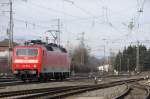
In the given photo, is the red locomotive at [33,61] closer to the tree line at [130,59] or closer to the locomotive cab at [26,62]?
the locomotive cab at [26,62]

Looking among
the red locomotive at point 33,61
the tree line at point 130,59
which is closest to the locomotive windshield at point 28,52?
the red locomotive at point 33,61

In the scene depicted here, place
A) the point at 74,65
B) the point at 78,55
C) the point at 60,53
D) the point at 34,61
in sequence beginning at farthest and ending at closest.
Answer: the point at 78,55 < the point at 74,65 < the point at 60,53 < the point at 34,61

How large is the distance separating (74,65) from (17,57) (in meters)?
59.6

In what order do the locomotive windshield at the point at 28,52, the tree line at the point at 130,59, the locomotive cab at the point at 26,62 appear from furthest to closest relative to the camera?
the tree line at the point at 130,59
the locomotive windshield at the point at 28,52
the locomotive cab at the point at 26,62

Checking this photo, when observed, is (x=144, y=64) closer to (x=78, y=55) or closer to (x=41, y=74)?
(x=78, y=55)

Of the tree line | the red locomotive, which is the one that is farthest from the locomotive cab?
the tree line

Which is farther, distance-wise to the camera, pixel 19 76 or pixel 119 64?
pixel 119 64

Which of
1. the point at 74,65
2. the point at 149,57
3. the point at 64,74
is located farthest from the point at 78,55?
the point at 64,74

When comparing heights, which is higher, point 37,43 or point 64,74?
point 37,43

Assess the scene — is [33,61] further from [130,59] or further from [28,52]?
[130,59]

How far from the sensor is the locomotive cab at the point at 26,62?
133ft

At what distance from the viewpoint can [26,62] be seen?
134 feet

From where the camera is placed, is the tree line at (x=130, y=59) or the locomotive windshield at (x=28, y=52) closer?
the locomotive windshield at (x=28, y=52)

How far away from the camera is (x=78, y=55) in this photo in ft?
449
